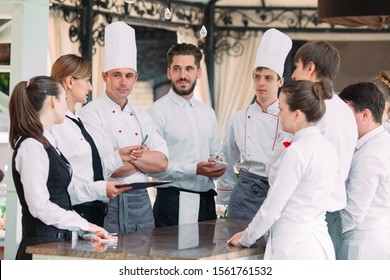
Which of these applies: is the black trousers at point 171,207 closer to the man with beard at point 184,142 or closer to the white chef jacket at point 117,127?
the man with beard at point 184,142

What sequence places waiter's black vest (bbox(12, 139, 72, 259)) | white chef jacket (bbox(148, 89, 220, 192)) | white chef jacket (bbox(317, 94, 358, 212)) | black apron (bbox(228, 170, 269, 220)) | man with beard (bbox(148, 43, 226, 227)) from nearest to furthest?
waiter's black vest (bbox(12, 139, 72, 259)) → white chef jacket (bbox(317, 94, 358, 212)) → black apron (bbox(228, 170, 269, 220)) → man with beard (bbox(148, 43, 226, 227)) → white chef jacket (bbox(148, 89, 220, 192))

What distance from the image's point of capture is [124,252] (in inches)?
124

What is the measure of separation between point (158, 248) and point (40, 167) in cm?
51

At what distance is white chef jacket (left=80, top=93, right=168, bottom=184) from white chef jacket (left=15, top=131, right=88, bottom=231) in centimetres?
96

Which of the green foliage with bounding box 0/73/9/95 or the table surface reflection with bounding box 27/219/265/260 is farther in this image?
the green foliage with bounding box 0/73/9/95

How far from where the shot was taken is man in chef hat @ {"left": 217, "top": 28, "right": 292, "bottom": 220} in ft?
15.3

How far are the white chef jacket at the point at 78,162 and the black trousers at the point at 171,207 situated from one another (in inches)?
32.4

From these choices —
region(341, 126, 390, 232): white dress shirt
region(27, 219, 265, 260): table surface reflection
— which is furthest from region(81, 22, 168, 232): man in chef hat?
region(341, 126, 390, 232): white dress shirt

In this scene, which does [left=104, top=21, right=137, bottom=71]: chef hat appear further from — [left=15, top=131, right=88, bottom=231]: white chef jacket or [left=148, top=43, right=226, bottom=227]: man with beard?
[left=15, top=131, right=88, bottom=231]: white chef jacket

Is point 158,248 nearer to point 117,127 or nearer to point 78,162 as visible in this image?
point 78,162

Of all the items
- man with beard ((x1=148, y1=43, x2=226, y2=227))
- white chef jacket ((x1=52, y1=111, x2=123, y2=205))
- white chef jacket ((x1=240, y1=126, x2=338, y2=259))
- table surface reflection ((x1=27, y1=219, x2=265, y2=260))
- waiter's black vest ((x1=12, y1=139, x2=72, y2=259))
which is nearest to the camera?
table surface reflection ((x1=27, y1=219, x2=265, y2=260))

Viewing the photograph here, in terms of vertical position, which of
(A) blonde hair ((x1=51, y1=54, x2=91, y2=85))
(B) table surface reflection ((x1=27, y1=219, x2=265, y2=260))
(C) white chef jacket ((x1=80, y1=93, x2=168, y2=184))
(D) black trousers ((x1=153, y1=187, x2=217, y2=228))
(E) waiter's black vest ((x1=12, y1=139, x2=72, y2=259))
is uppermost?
(A) blonde hair ((x1=51, y1=54, x2=91, y2=85))

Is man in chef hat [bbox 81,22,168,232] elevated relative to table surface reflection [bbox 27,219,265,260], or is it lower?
elevated

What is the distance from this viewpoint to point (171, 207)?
4824 mm
